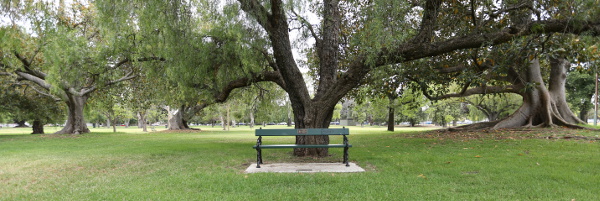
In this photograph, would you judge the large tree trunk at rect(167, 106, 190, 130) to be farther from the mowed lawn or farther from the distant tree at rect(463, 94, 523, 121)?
the distant tree at rect(463, 94, 523, 121)

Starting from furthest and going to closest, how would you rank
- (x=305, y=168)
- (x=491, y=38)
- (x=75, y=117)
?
(x=75, y=117)
(x=491, y=38)
(x=305, y=168)

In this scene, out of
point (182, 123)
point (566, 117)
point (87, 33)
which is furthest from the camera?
point (182, 123)

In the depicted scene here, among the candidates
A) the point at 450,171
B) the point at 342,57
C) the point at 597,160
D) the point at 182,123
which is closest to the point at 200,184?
the point at 450,171

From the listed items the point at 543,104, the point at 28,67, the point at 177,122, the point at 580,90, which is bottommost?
the point at 177,122

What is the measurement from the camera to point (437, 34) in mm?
11570

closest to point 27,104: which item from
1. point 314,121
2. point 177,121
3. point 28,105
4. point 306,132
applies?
point 28,105

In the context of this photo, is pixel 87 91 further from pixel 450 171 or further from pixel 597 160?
pixel 597 160

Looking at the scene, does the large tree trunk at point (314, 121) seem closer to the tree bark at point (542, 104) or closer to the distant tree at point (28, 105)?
the tree bark at point (542, 104)

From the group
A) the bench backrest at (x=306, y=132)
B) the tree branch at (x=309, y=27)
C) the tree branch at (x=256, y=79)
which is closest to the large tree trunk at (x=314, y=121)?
the tree branch at (x=256, y=79)

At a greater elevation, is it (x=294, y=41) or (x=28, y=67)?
(x=28, y=67)

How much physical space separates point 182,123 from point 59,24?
90.2 feet

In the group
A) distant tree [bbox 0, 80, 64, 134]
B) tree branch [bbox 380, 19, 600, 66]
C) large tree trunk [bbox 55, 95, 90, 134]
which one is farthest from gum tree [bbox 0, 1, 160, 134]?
tree branch [bbox 380, 19, 600, 66]

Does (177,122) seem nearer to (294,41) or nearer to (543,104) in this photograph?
(294,41)

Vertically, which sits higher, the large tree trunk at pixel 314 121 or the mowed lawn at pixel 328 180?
the large tree trunk at pixel 314 121
